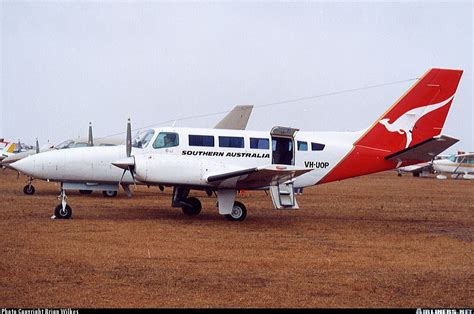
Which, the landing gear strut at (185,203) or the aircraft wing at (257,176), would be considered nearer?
the aircraft wing at (257,176)

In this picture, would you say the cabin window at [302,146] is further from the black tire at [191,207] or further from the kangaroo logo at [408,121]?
the black tire at [191,207]

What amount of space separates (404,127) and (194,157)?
251 inches

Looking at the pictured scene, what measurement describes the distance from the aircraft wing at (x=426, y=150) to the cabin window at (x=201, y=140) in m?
5.28

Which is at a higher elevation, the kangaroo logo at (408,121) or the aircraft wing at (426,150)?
the kangaroo logo at (408,121)

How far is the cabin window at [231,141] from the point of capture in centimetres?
1911

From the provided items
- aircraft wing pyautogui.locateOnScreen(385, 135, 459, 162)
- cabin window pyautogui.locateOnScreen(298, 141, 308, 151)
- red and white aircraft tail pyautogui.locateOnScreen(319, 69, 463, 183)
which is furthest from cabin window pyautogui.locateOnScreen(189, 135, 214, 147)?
aircraft wing pyautogui.locateOnScreen(385, 135, 459, 162)

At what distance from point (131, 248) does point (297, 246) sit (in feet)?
10.9

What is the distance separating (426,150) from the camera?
19312mm

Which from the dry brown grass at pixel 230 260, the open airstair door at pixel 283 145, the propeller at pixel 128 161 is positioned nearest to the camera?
the dry brown grass at pixel 230 260

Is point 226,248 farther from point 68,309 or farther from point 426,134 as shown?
point 426,134

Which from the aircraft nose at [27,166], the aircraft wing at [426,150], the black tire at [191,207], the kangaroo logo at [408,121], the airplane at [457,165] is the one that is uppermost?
the kangaroo logo at [408,121]

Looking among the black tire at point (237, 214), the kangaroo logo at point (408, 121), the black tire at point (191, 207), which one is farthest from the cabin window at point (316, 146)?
the black tire at point (191, 207)

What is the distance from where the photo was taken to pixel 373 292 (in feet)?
30.5

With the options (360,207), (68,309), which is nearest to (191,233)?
(68,309)
